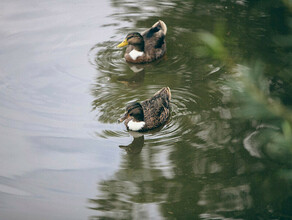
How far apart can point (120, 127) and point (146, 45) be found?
2.36 metres

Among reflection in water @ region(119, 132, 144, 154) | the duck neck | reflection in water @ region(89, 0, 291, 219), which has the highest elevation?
the duck neck

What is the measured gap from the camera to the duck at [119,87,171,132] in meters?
6.21

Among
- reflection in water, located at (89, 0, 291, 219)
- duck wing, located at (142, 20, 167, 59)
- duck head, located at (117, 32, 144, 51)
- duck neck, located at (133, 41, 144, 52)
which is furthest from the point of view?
duck wing, located at (142, 20, 167, 59)

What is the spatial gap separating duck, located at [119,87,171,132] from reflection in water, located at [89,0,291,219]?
0.39 ft

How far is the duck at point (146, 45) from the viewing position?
8.00m

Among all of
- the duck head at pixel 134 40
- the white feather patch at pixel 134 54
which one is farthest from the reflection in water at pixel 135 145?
the duck head at pixel 134 40

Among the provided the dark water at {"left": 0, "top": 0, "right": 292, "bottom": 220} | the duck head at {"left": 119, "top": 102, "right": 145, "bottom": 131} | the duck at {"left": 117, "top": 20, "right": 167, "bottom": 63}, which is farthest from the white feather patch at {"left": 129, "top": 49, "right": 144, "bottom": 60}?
the duck head at {"left": 119, "top": 102, "right": 145, "bottom": 131}

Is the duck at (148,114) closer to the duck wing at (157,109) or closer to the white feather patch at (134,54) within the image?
the duck wing at (157,109)

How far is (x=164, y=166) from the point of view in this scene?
18.1 feet

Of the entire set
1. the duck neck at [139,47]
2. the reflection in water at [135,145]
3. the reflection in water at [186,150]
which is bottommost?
the reflection in water at [135,145]

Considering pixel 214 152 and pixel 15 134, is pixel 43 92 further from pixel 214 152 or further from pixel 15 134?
pixel 214 152

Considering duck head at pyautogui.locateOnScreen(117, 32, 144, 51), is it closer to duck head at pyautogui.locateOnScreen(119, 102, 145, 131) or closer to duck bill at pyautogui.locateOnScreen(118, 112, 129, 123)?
duck head at pyautogui.locateOnScreen(119, 102, 145, 131)

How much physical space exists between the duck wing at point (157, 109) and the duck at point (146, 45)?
5.19ft

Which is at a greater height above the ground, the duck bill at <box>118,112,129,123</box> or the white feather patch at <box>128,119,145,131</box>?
the duck bill at <box>118,112,129,123</box>
